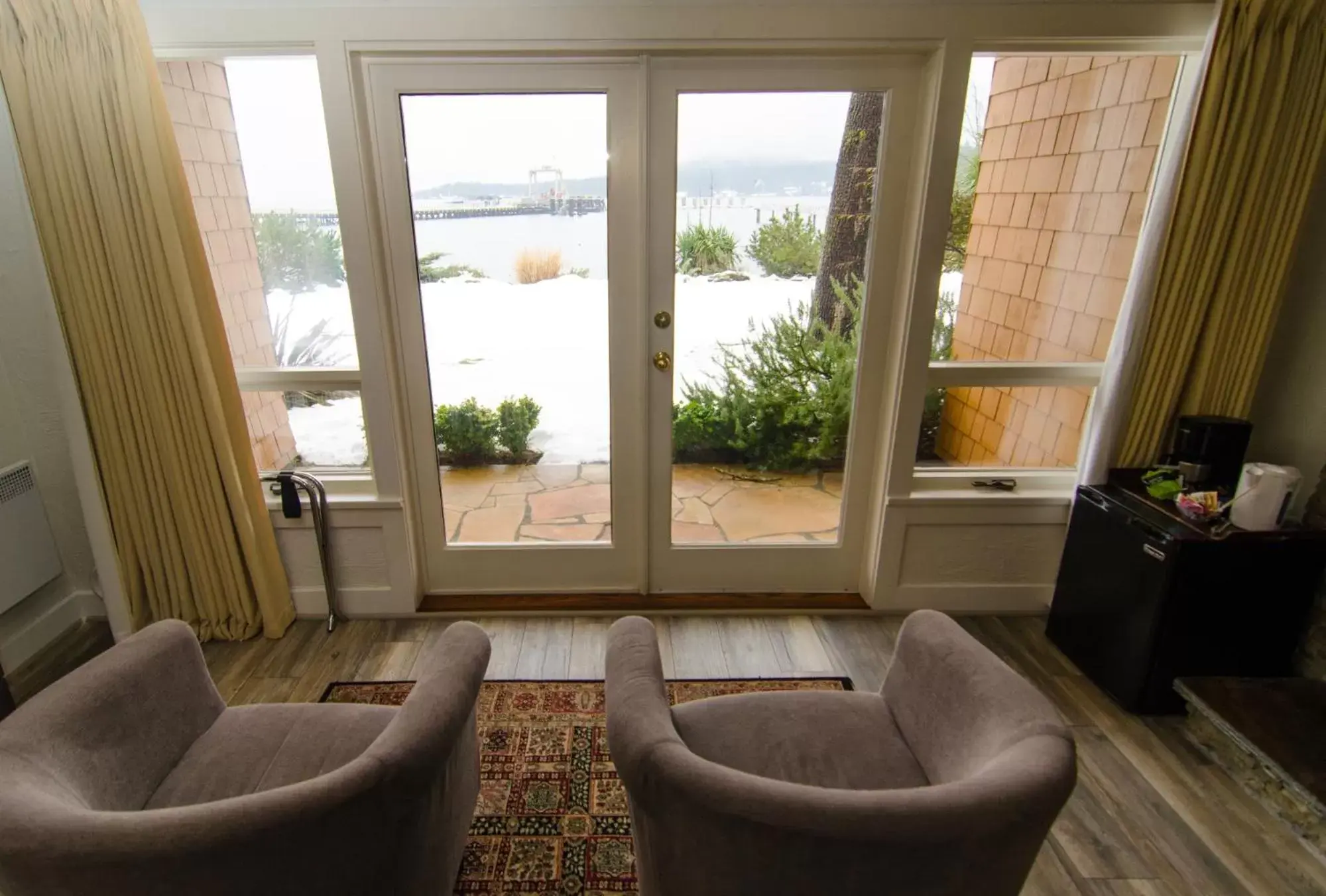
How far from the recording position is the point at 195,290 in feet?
6.67

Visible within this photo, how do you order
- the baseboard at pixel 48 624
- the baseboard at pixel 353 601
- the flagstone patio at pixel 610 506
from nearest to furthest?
the baseboard at pixel 48 624 → the baseboard at pixel 353 601 → the flagstone patio at pixel 610 506

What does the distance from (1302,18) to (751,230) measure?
164 cm

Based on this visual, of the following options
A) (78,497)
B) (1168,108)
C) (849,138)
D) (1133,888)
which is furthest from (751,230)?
(78,497)

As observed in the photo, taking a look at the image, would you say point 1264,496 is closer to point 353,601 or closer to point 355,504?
point 355,504

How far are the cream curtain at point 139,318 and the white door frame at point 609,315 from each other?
554 mm

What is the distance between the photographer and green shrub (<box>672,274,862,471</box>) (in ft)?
7.95

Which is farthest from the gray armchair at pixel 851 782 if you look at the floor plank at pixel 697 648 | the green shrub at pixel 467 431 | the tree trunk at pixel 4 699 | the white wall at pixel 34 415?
the white wall at pixel 34 415

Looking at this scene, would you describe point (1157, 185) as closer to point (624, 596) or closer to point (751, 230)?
point (751, 230)

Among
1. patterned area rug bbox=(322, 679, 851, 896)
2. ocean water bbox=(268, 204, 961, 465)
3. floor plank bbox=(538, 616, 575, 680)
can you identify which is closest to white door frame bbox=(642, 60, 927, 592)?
ocean water bbox=(268, 204, 961, 465)

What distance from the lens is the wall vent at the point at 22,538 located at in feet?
6.99

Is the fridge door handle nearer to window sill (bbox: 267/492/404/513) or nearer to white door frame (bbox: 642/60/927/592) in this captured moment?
white door frame (bbox: 642/60/927/592)

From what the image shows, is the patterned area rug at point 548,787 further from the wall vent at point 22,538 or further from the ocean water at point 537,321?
the wall vent at point 22,538

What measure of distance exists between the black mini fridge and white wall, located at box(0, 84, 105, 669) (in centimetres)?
336

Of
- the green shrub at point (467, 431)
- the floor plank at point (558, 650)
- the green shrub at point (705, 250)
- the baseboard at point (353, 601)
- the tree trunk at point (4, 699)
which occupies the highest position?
the green shrub at point (705, 250)
